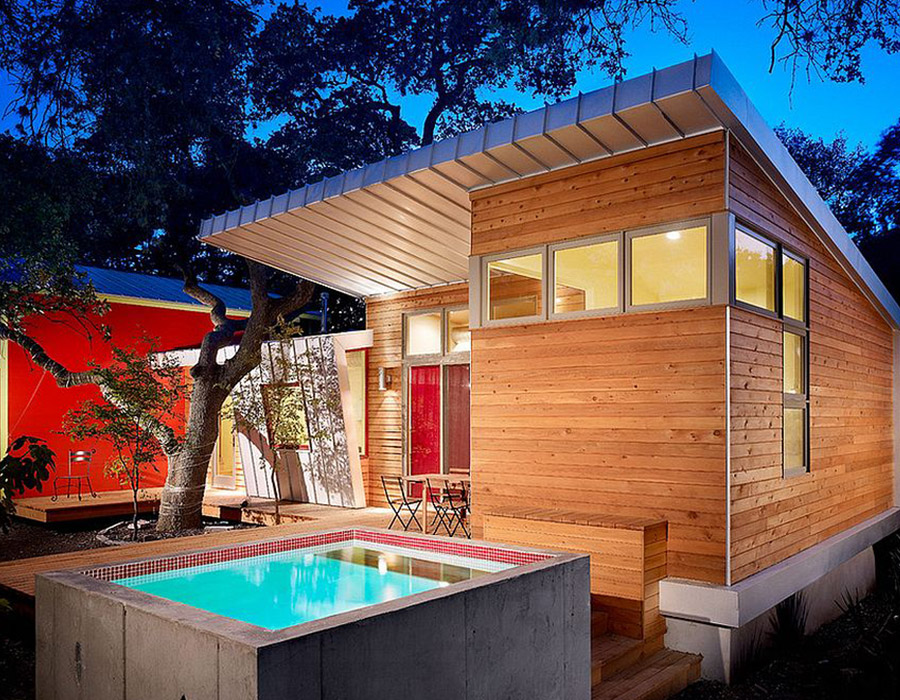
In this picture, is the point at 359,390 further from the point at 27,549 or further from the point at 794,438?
the point at 794,438

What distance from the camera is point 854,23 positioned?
812 centimetres

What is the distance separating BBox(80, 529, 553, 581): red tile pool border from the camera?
481 cm

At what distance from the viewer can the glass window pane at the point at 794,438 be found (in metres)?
6.61

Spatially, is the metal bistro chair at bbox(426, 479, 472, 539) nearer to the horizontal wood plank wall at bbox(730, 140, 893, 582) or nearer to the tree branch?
the horizontal wood plank wall at bbox(730, 140, 893, 582)

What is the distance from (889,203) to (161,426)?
66.6 feet

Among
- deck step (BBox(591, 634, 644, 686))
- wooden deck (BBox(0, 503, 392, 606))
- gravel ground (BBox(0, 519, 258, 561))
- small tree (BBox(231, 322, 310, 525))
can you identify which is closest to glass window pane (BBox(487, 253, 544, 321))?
deck step (BBox(591, 634, 644, 686))

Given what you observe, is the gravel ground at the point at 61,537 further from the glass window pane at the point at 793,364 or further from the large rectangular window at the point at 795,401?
the glass window pane at the point at 793,364

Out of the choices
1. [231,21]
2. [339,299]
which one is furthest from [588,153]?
[339,299]

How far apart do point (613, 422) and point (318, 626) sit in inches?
134

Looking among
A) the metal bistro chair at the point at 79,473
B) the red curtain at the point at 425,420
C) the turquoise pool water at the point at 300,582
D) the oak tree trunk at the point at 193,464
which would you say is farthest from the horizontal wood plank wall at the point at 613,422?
the metal bistro chair at the point at 79,473

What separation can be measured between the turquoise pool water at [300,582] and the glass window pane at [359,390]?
19.1 ft

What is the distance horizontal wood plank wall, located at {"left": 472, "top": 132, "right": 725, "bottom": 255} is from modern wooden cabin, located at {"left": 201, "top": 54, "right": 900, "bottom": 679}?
0.01m

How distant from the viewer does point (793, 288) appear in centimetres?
688

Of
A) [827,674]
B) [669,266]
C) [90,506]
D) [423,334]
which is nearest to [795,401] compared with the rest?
[669,266]
